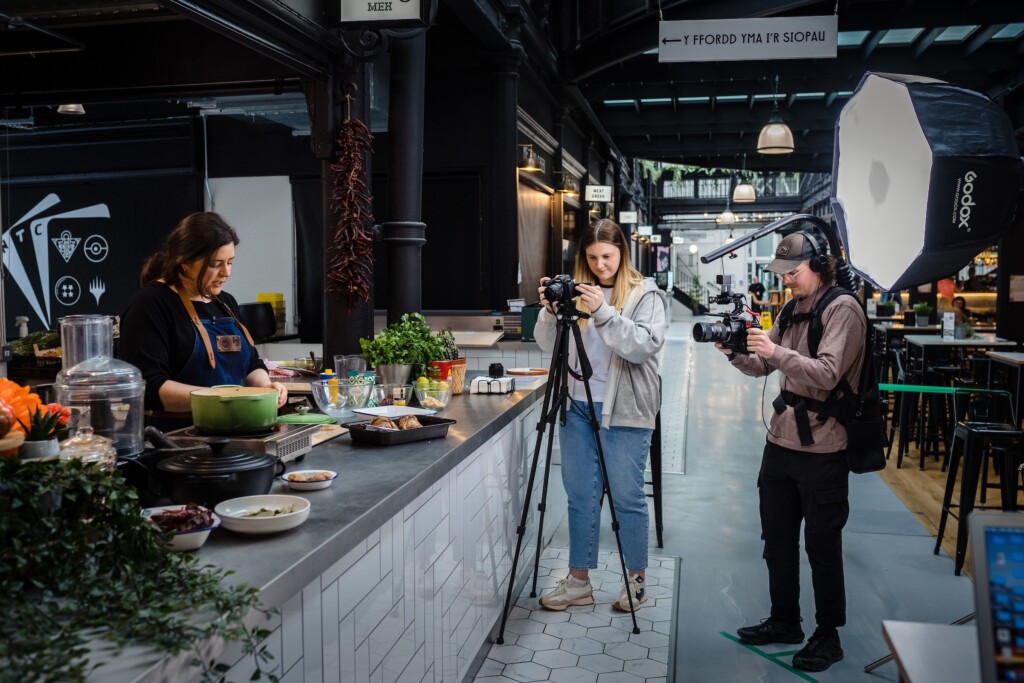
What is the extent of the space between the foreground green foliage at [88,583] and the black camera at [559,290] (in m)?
2.11

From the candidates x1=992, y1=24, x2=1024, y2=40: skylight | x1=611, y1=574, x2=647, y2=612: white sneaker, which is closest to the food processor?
x1=611, y1=574, x2=647, y2=612: white sneaker

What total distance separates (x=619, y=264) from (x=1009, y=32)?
8.06m

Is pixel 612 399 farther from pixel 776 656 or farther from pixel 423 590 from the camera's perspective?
pixel 423 590

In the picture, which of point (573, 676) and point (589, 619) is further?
point (589, 619)

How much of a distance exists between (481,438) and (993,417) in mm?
3251

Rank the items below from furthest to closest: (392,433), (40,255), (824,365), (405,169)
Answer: (40,255) → (405,169) → (824,365) → (392,433)

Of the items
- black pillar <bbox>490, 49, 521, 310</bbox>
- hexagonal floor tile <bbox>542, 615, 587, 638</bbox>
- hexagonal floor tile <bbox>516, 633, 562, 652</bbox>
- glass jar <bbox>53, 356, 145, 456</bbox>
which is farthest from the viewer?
black pillar <bbox>490, 49, 521, 310</bbox>

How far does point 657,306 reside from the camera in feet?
12.0

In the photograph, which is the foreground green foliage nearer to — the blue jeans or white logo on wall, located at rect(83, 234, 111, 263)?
the blue jeans

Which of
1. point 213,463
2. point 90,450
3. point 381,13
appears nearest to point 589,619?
point 213,463

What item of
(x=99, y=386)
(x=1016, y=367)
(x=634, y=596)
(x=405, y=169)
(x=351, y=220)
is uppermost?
(x=405, y=169)

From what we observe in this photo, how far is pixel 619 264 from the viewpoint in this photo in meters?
3.73

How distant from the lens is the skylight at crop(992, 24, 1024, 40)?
29.8 ft

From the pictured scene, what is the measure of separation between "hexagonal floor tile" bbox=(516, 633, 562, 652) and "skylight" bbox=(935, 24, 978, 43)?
27.8 ft
